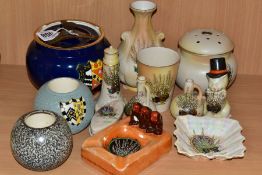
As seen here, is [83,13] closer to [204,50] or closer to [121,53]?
[121,53]

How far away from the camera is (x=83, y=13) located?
1118 mm

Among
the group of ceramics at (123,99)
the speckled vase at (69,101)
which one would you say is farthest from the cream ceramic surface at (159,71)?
the speckled vase at (69,101)

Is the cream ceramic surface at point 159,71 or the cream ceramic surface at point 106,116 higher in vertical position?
the cream ceramic surface at point 159,71

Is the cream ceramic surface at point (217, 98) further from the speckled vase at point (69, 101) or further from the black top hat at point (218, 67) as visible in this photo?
the speckled vase at point (69, 101)

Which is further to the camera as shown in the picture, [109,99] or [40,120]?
[109,99]

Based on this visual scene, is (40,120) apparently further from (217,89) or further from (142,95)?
(217,89)

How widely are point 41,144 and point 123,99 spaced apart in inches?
9.8

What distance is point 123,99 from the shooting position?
1018mm

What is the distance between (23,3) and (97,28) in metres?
0.18


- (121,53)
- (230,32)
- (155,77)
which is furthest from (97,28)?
(230,32)

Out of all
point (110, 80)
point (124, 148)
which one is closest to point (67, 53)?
point (110, 80)

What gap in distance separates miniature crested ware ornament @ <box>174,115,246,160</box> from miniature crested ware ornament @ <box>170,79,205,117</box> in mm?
15

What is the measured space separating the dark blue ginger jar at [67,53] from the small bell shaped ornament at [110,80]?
1.2 inches

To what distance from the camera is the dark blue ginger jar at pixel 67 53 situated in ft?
3.19
